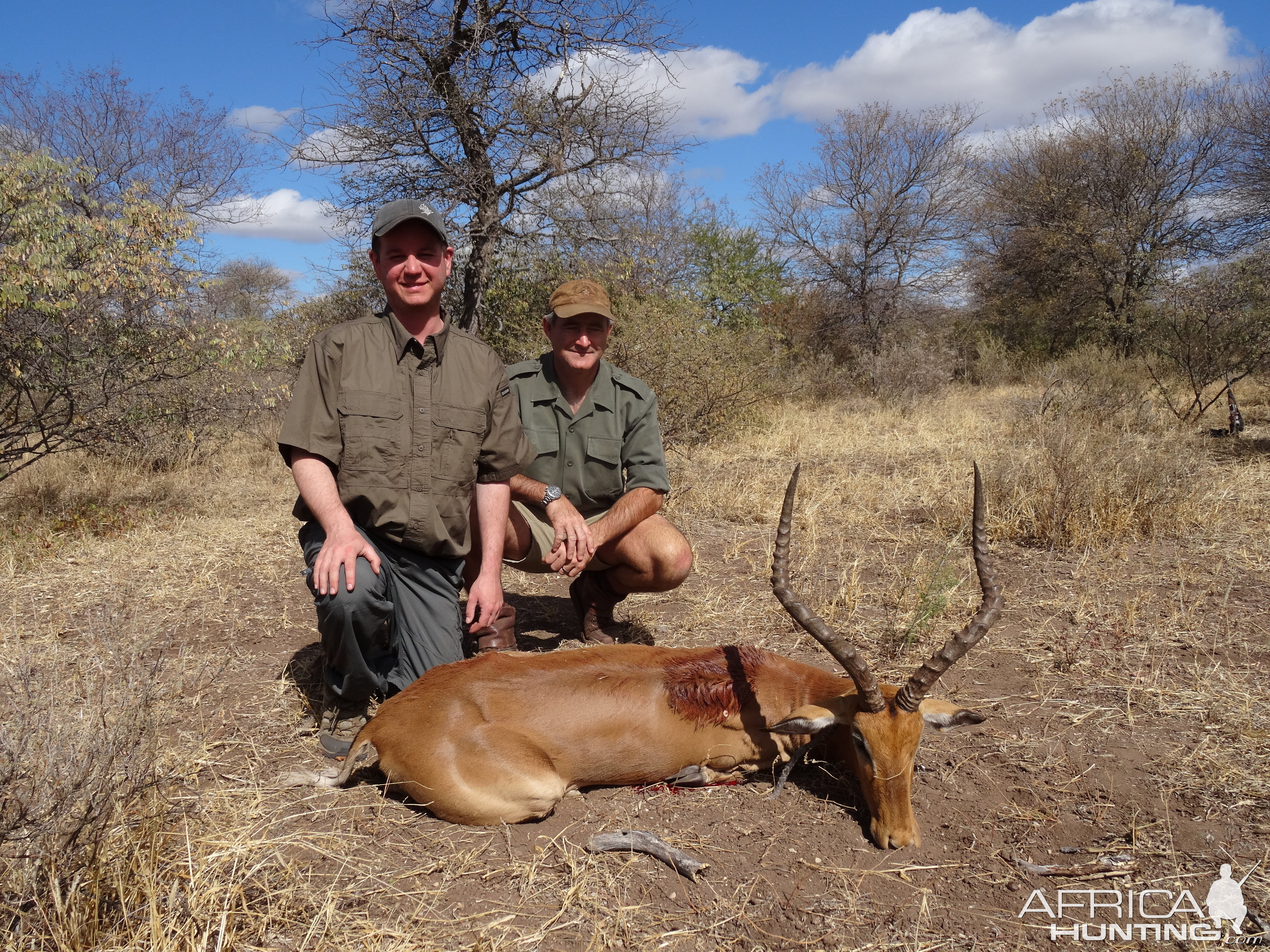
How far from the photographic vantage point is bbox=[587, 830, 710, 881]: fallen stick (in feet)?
9.46

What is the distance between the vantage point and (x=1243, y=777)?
3250 mm

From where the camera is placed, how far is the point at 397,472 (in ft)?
12.2

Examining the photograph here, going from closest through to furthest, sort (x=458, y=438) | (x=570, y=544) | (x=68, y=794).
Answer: (x=68, y=794) → (x=458, y=438) → (x=570, y=544)

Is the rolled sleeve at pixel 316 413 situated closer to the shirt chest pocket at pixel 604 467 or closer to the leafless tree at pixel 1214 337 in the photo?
the shirt chest pocket at pixel 604 467

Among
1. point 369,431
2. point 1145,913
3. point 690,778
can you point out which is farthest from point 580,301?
point 1145,913

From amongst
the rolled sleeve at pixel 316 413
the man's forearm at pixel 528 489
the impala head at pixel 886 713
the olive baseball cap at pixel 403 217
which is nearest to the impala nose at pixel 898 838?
the impala head at pixel 886 713

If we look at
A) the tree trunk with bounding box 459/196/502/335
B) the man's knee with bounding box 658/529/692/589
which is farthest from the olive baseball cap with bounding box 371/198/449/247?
the tree trunk with bounding box 459/196/502/335

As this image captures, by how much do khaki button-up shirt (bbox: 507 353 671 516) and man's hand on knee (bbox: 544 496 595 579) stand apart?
49 centimetres

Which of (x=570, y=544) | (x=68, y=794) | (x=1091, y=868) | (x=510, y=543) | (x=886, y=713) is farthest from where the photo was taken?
(x=510, y=543)

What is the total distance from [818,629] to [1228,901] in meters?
1.48

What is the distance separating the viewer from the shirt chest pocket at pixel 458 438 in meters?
3.83

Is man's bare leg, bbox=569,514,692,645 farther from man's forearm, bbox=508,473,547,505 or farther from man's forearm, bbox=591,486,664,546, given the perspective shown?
man's forearm, bbox=508,473,547,505

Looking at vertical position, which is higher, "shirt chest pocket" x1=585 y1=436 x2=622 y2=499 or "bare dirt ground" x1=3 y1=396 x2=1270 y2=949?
"shirt chest pocket" x1=585 y1=436 x2=622 y2=499

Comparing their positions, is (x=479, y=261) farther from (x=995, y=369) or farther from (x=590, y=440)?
(x=995, y=369)
